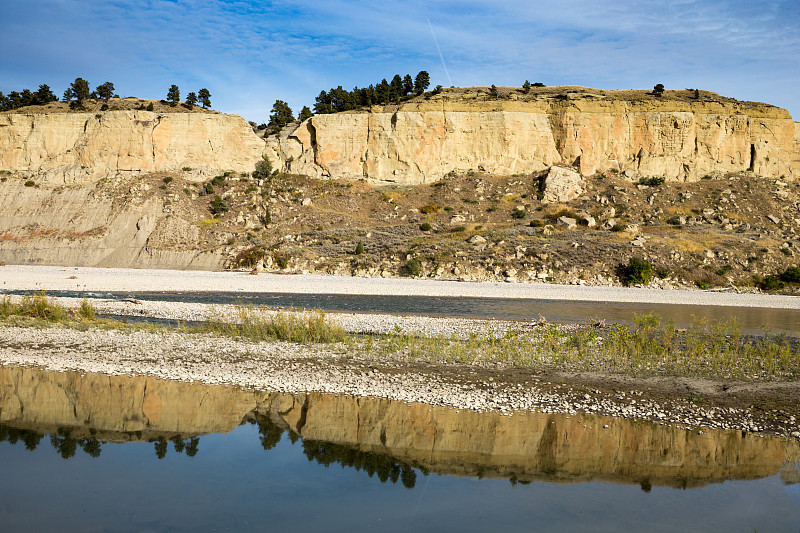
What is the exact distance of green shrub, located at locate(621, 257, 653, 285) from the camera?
36.1 m

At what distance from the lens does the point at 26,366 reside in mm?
13062

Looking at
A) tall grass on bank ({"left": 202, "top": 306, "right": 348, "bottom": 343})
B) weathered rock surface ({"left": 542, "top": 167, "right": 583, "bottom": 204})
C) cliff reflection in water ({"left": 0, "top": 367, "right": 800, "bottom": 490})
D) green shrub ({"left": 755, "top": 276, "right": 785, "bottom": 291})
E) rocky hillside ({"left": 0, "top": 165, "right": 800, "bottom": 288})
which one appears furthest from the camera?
weathered rock surface ({"left": 542, "top": 167, "right": 583, "bottom": 204})

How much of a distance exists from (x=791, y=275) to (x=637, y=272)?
10991 millimetres

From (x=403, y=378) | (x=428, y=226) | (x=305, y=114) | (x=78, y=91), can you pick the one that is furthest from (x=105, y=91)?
(x=403, y=378)

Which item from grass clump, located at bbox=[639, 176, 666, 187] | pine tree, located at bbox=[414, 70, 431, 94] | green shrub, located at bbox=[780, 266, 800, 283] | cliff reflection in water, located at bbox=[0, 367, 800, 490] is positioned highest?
pine tree, located at bbox=[414, 70, 431, 94]

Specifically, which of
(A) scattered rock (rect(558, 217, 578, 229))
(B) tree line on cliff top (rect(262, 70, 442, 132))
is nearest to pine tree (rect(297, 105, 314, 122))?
(B) tree line on cliff top (rect(262, 70, 442, 132))

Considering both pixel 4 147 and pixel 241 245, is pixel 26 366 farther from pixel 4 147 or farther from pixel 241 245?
pixel 4 147

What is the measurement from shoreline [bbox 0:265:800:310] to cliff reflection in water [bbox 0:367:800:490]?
18.9 metres

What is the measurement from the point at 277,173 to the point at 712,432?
52.5 meters

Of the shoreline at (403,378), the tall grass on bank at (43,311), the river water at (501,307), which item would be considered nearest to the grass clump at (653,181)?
the river water at (501,307)

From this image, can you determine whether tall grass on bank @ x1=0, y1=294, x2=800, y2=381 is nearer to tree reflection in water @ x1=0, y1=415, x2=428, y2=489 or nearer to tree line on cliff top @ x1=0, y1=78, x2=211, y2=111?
tree reflection in water @ x1=0, y1=415, x2=428, y2=489

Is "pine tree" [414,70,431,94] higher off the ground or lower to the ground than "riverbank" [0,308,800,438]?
higher

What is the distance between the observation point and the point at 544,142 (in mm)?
59781

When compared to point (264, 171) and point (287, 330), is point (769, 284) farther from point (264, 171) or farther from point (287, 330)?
point (264, 171)
